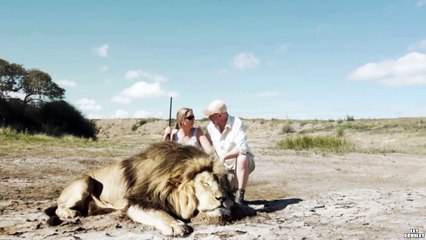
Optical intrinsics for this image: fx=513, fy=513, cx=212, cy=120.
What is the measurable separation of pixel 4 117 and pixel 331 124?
2315 cm

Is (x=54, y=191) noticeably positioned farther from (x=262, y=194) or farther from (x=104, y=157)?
(x=104, y=157)

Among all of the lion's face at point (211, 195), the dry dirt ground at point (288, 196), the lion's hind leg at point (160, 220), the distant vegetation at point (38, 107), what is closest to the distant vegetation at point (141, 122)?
the distant vegetation at point (38, 107)

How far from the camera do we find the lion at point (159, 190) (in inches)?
195

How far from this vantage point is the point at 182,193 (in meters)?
5.15

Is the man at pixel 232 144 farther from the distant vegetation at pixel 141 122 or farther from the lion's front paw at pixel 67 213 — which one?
the distant vegetation at pixel 141 122

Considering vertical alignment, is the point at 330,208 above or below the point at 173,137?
below

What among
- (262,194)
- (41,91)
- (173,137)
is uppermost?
(41,91)

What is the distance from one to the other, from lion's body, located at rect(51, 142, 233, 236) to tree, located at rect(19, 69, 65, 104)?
26.7 m

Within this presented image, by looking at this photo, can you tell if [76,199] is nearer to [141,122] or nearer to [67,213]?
[67,213]

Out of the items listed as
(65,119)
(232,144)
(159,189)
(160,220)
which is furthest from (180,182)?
(65,119)

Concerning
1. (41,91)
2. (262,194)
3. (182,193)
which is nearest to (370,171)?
(262,194)

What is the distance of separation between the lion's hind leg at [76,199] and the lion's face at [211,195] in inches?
60.2

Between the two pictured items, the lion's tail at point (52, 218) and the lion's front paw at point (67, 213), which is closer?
the lion's tail at point (52, 218)

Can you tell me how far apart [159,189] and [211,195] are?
0.65m
